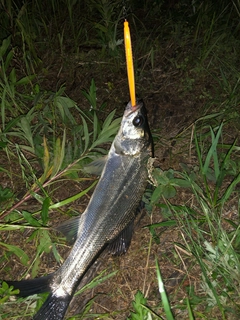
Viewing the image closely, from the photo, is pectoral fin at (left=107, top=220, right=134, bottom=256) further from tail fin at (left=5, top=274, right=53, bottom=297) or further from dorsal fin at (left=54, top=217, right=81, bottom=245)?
tail fin at (left=5, top=274, right=53, bottom=297)

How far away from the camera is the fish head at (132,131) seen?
8.25 ft

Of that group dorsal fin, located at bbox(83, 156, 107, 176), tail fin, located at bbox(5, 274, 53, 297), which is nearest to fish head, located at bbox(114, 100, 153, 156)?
dorsal fin, located at bbox(83, 156, 107, 176)

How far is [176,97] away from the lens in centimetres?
375

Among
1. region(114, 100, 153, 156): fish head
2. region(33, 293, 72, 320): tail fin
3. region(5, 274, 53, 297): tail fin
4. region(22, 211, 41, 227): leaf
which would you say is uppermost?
region(114, 100, 153, 156): fish head

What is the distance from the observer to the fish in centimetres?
245

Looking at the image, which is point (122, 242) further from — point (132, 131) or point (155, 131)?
point (155, 131)

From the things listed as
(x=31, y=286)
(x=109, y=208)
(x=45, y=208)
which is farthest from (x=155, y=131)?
A: (x=31, y=286)

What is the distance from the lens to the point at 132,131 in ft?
8.30

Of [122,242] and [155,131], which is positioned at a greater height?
[155,131]

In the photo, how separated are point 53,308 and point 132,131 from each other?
1.21m

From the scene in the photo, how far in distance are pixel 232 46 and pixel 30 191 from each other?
2552 millimetres

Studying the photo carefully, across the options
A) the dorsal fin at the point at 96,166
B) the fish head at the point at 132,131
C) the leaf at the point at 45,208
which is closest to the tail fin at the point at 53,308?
the leaf at the point at 45,208

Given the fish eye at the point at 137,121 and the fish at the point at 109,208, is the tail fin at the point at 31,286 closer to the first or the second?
the fish at the point at 109,208

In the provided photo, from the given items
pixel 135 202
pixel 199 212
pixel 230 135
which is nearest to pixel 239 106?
pixel 230 135
